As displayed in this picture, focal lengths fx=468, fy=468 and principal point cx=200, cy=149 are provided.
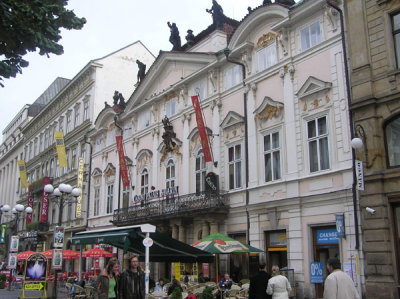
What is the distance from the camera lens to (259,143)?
2202 cm

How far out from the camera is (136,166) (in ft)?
105

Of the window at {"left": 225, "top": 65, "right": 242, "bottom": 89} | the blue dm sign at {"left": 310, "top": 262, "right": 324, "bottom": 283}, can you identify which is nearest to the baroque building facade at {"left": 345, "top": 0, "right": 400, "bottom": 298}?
the blue dm sign at {"left": 310, "top": 262, "right": 324, "bottom": 283}

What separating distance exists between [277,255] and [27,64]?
45.4 feet

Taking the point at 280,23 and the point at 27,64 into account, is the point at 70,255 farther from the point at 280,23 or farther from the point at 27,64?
the point at 27,64

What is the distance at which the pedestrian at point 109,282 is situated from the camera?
323 inches

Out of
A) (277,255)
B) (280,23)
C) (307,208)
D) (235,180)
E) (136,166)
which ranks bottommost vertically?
(277,255)

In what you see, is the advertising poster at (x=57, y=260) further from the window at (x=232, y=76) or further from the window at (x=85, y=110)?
the window at (x=85, y=110)

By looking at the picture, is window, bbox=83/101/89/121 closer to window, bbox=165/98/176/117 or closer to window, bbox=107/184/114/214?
window, bbox=107/184/114/214

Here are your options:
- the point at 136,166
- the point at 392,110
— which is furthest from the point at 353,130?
the point at 136,166

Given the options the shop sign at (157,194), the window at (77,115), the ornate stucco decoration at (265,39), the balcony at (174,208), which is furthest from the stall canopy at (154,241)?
the window at (77,115)

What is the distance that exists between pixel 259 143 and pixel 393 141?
7.11 metres

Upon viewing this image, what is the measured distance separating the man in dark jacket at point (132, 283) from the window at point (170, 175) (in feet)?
64.4

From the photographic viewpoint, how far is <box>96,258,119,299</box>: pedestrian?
26.9 ft

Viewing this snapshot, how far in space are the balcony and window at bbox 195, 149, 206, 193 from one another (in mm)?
892
